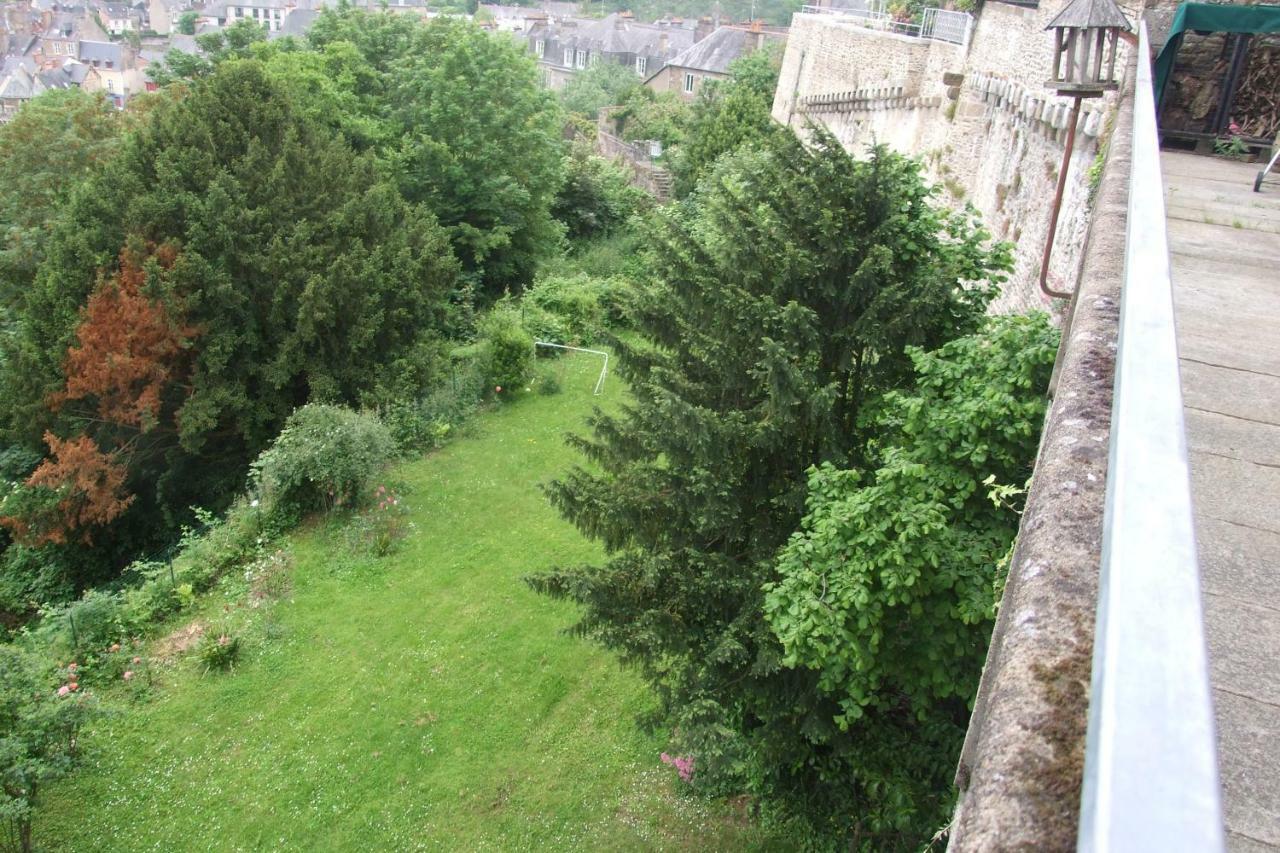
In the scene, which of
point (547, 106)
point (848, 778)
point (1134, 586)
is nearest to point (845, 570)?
point (848, 778)

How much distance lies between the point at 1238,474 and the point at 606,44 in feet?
224

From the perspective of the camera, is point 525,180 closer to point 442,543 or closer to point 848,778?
point 442,543

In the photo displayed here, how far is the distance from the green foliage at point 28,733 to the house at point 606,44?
57.1 meters

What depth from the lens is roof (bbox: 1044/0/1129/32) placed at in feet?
21.5

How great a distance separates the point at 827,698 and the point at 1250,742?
17.6 feet

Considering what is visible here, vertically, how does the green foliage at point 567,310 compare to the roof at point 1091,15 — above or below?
below

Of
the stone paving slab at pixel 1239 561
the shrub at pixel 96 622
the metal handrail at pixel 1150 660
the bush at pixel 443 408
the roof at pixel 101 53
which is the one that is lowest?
the shrub at pixel 96 622

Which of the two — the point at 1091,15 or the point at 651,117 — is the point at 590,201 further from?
the point at 1091,15

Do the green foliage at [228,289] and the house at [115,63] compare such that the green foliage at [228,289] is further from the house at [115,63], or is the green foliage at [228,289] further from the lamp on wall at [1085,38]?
the house at [115,63]

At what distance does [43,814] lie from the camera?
8.88 m

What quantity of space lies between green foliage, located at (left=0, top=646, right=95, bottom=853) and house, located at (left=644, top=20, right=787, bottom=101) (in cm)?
4723

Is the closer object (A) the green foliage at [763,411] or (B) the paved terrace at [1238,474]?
(B) the paved terrace at [1238,474]

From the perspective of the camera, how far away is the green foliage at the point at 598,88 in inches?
2090

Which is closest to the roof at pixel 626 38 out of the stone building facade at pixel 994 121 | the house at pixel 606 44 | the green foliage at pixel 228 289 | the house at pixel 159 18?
the house at pixel 606 44
